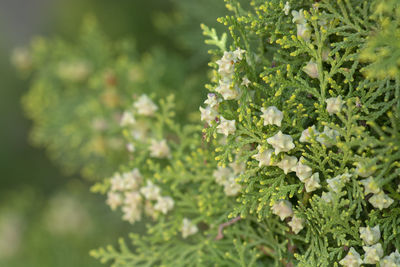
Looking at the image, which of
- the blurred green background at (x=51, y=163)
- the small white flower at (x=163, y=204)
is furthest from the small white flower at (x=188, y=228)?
the blurred green background at (x=51, y=163)

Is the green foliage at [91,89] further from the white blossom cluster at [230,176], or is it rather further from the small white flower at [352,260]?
the small white flower at [352,260]

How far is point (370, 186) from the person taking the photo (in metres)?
0.57

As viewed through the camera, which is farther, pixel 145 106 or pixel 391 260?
pixel 145 106

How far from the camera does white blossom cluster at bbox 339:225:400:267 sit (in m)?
0.60

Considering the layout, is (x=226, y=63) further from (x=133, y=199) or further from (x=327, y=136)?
(x=133, y=199)

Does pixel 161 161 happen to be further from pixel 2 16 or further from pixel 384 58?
pixel 2 16

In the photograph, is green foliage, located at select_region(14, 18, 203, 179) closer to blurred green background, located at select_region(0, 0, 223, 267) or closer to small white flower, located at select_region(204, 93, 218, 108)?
blurred green background, located at select_region(0, 0, 223, 267)

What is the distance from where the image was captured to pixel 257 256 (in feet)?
2.41

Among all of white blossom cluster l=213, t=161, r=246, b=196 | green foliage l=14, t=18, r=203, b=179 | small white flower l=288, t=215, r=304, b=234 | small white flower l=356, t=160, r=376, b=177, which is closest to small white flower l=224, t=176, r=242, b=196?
white blossom cluster l=213, t=161, r=246, b=196

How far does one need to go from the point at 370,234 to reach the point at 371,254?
0.03 metres

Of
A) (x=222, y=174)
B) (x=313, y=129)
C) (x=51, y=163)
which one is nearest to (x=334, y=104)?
(x=313, y=129)

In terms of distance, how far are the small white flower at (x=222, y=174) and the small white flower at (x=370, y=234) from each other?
25 centimetres

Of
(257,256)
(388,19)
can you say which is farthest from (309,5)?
(257,256)

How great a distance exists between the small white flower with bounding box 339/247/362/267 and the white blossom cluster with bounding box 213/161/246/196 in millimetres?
203
